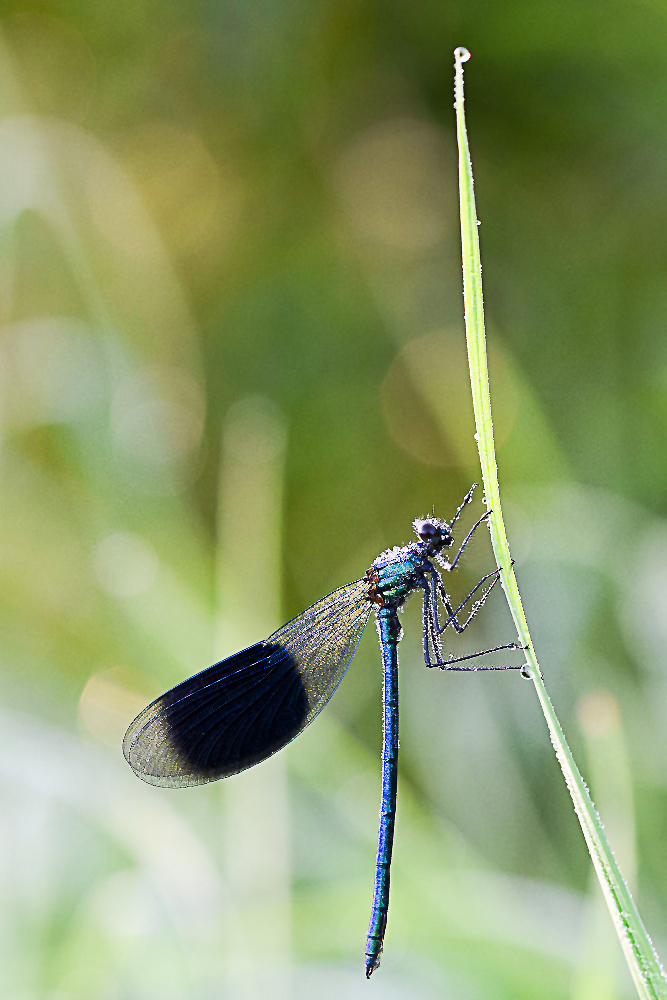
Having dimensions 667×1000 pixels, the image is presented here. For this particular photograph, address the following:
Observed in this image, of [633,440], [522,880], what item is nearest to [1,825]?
[522,880]

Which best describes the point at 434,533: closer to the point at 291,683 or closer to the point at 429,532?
the point at 429,532

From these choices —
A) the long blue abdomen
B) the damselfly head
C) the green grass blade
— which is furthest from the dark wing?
the green grass blade

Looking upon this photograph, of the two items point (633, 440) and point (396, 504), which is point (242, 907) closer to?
point (396, 504)

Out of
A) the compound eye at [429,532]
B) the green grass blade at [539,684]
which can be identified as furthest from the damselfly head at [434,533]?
the green grass blade at [539,684]

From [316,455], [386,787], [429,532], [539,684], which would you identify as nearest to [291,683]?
[386,787]

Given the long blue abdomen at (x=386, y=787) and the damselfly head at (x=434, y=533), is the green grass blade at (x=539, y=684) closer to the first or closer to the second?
the long blue abdomen at (x=386, y=787)
